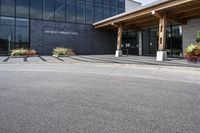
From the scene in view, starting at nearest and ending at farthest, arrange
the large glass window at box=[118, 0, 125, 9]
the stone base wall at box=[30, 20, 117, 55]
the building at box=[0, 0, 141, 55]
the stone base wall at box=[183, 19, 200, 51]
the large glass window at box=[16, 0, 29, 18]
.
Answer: the stone base wall at box=[183, 19, 200, 51] < the building at box=[0, 0, 141, 55] < the large glass window at box=[16, 0, 29, 18] < the stone base wall at box=[30, 20, 117, 55] < the large glass window at box=[118, 0, 125, 9]

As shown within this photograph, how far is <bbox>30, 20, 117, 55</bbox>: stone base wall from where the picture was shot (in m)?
30.8

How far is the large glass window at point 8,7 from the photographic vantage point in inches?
1135

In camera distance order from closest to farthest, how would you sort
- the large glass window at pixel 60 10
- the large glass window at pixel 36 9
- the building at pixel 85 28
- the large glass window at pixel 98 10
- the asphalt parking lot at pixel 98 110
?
the asphalt parking lot at pixel 98 110
the building at pixel 85 28
the large glass window at pixel 36 9
the large glass window at pixel 60 10
the large glass window at pixel 98 10

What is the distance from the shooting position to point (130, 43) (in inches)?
1321

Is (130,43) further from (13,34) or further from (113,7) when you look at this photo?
(13,34)

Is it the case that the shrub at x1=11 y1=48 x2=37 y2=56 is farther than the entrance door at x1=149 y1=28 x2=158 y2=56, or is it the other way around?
the entrance door at x1=149 y1=28 x2=158 y2=56

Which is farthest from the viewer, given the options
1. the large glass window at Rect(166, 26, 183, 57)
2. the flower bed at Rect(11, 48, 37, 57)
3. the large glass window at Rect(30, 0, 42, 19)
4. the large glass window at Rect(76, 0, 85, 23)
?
the large glass window at Rect(76, 0, 85, 23)

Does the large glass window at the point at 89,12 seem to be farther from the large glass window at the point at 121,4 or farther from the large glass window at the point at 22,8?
the large glass window at the point at 22,8

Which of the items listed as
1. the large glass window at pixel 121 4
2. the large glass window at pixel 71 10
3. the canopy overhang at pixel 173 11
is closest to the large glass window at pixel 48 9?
the large glass window at pixel 71 10

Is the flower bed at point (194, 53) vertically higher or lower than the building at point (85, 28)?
lower

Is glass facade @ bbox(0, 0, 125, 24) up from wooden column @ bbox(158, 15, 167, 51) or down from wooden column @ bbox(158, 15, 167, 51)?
up

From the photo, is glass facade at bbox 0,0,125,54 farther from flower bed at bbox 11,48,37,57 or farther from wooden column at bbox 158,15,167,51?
wooden column at bbox 158,15,167,51

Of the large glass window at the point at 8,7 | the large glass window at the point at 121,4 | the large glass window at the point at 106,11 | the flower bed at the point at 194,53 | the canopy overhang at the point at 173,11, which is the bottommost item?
the flower bed at the point at 194,53

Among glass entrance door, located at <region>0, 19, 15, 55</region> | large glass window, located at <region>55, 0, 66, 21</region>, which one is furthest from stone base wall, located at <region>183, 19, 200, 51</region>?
glass entrance door, located at <region>0, 19, 15, 55</region>
